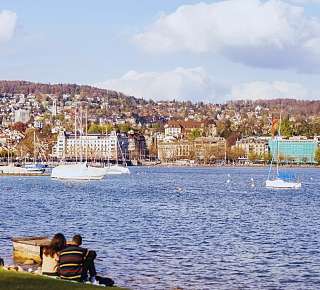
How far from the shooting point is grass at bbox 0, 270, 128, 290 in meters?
14.4

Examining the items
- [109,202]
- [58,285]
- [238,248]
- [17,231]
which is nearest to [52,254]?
[58,285]

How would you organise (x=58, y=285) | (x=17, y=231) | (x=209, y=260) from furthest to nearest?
(x=17, y=231)
(x=209, y=260)
(x=58, y=285)

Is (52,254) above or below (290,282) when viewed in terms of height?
above

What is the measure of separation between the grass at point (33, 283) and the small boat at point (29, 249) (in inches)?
287

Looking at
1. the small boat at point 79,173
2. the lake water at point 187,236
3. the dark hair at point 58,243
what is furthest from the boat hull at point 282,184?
the dark hair at point 58,243

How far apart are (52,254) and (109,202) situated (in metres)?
42.9

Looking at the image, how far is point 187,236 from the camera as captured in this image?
35.2 m

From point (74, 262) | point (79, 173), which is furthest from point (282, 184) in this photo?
point (74, 262)

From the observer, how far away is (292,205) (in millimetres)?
60156

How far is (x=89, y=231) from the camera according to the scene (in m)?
36.9

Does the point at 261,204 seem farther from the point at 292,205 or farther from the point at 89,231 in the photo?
the point at 89,231

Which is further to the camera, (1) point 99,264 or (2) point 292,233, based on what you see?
(2) point 292,233

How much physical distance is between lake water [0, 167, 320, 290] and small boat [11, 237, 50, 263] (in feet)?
6.81

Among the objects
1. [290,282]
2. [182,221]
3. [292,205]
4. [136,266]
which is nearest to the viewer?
[290,282]
